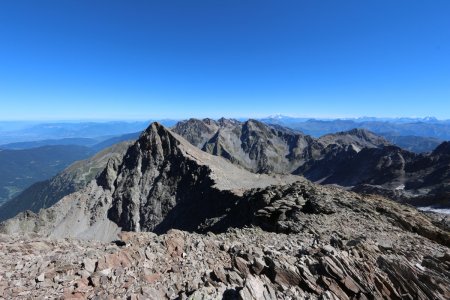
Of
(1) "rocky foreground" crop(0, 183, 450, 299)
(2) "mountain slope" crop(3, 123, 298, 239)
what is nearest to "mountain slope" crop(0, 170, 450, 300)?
(1) "rocky foreground" crop(0, 183, 450, 299)

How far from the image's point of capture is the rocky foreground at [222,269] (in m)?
17.2

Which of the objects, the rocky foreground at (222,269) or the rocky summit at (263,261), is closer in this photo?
the rocky foreground at (222,269)

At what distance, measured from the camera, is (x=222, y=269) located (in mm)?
20031

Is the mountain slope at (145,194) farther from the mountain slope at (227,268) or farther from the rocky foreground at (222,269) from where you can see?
the rocky foreground at (222,269)

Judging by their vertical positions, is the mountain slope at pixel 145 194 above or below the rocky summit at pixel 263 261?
below

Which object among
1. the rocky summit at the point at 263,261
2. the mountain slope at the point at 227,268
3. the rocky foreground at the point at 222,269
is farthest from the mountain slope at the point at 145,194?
the rocky foreground at the point at 222,269

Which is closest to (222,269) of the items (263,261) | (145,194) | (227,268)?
(227,268)

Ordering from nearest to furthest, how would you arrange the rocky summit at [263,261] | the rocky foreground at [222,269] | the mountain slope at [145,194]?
the rocky foreground at [222,269] < the rocky summit at [263,261] < the mountain slope at [145,194]

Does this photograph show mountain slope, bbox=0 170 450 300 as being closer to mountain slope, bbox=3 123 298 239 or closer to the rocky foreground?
the rocky foreground

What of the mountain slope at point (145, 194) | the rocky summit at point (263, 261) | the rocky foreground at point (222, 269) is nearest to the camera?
the rocky foreground at point (222, 269)

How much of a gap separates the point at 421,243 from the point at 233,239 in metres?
17.0

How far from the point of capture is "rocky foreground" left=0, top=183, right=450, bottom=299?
17172 millimetres

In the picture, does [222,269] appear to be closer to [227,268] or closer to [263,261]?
[227,268]

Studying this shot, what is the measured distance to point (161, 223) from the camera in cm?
10650
